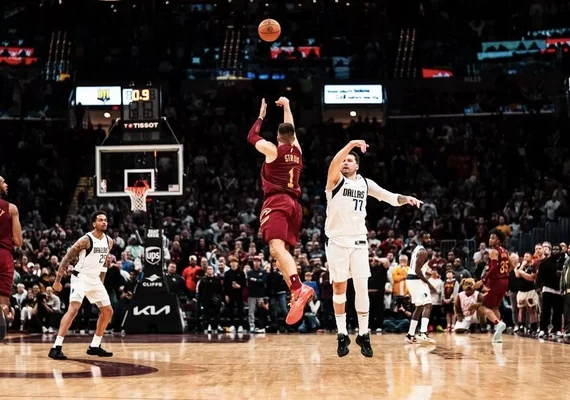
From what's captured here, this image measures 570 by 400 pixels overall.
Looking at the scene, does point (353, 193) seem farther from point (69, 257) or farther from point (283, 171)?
point (69, 257)

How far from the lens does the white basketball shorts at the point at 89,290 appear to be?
12766 millimetres

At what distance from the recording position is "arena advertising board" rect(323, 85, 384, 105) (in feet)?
117

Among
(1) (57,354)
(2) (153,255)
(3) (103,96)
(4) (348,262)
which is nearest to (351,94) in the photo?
(3) (103,96)

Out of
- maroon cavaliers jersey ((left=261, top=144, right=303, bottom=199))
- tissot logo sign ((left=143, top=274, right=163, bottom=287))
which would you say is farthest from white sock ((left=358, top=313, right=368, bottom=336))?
tissot logo sign ((left=143, top=274, right=163, bottom=287))

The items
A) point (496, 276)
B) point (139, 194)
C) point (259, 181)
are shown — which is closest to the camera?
point (496, 276)

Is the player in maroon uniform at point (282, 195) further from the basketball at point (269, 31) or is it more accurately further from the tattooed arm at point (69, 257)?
the tattooed arm at point (69, 257)

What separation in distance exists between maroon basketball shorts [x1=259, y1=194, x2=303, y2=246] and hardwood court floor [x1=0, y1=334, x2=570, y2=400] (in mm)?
1612

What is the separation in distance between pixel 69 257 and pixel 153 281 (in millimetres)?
6984

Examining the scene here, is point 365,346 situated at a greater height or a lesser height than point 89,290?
lesser

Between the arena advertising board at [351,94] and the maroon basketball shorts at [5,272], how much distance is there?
2676 cm

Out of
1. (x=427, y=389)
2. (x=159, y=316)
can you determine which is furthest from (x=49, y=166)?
(x=427, y=389)

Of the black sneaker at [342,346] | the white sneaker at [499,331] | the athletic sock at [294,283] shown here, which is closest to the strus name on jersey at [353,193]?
the athletic sock at [294,283]

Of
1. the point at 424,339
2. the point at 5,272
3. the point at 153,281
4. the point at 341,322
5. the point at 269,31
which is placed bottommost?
the point at 424,339

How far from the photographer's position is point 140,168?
19828 millimetres
